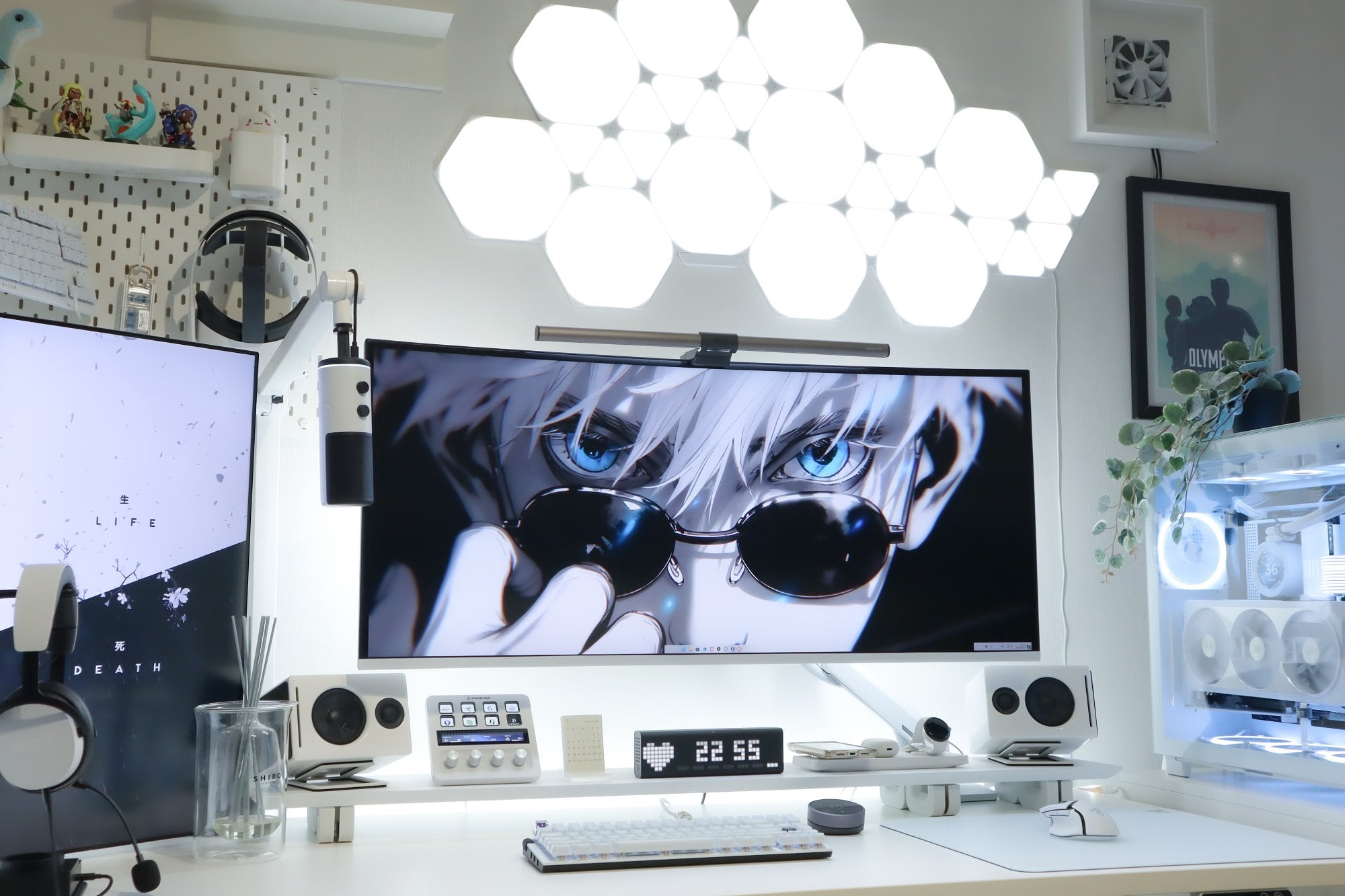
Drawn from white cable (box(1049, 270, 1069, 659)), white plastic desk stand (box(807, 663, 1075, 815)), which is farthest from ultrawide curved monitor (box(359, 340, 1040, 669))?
white cable (box(1049, 270, 1069, 659))

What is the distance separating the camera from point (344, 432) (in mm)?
1191

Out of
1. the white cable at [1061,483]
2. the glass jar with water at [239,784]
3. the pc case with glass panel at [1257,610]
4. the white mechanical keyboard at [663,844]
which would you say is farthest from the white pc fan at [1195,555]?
the glass jar with water at [239,784]

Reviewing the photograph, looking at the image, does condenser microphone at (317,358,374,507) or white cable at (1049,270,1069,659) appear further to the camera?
white cable at (1049,270,1069,659)

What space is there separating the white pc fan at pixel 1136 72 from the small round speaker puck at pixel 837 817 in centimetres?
149

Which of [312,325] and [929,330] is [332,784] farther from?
[929,330]

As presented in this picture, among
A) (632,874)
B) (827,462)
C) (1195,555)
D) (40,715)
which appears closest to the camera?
(40,715)

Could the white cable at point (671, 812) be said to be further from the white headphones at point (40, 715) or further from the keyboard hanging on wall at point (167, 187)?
the keyboard hanging on wall at point (167, 187)

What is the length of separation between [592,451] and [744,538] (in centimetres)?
27

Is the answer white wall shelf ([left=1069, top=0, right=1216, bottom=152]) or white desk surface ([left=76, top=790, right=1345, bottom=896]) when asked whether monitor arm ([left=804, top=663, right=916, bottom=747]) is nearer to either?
white desk surface ([left=76, top=790, right=1345, bottom=896])

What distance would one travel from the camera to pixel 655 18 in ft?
6.56

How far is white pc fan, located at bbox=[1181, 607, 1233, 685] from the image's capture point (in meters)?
1.81

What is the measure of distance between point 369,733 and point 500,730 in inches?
7.0

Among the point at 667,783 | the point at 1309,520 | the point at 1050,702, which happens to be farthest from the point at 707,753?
the point at 1309,520

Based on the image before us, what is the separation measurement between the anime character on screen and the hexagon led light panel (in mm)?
311
